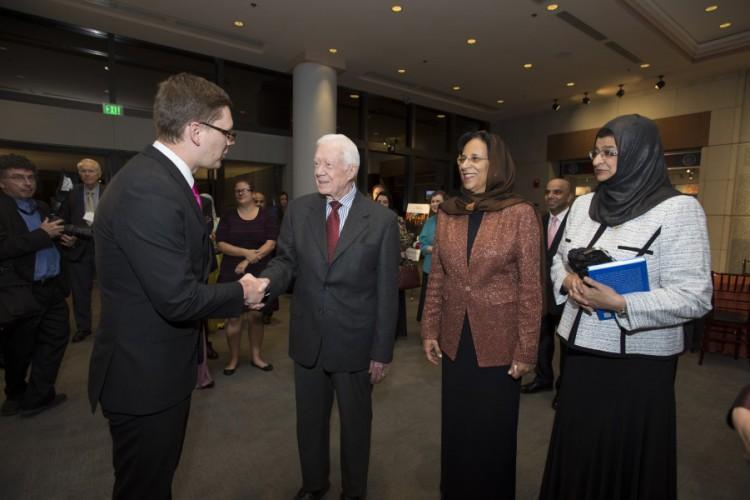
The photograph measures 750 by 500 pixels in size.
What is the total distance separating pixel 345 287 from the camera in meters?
1.84

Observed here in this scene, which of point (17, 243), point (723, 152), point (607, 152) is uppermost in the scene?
point (723, 152)

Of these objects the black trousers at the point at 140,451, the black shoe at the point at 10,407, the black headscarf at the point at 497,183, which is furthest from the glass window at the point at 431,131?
the black trousers at the point at 140,451

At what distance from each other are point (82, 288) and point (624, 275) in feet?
18.0

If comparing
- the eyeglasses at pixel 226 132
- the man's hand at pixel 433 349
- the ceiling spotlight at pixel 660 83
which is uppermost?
the ceiling spotlight at pixel 660 83

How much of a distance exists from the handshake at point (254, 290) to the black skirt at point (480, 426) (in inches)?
35.7

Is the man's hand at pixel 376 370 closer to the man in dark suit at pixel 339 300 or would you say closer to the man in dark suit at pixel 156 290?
the man in dark suit at pixel 339 300

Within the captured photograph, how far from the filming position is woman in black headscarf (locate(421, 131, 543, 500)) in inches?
67.7

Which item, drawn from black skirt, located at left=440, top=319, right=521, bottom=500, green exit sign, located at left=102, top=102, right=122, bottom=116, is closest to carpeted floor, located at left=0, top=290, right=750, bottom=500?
black skirt, located at left=440, top=319, right=521, bottom=500

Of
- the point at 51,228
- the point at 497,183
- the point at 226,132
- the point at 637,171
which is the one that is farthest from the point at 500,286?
the point at 51,228

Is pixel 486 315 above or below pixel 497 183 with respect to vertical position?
below

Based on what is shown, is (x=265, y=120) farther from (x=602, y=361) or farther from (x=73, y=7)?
(x=602, y=361)

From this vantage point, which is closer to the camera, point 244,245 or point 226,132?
point 226,132

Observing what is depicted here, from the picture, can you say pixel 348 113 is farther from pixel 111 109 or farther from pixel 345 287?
pixel 345 287

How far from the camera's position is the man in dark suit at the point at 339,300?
1.84 m
